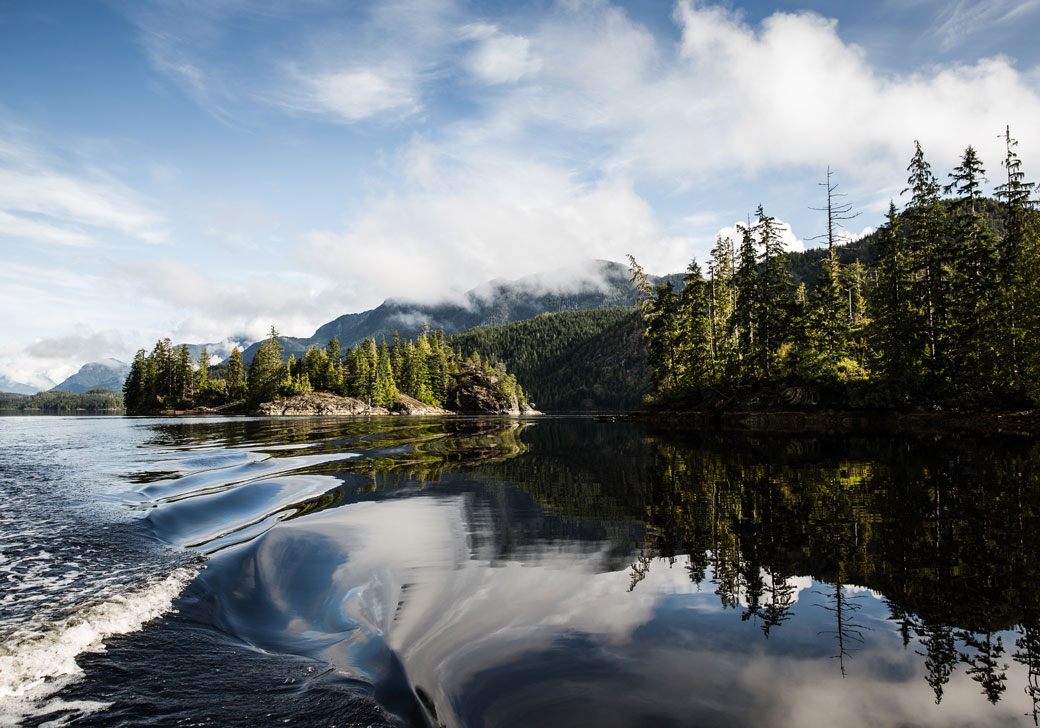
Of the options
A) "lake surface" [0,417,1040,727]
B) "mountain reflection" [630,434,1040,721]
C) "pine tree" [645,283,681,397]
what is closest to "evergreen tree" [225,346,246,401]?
"pine tree" [645,283,681,397]

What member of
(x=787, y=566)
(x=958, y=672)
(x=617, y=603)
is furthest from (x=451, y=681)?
(x=787, y=566)

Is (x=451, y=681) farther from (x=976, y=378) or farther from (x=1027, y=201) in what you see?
(x=1027, y=201)

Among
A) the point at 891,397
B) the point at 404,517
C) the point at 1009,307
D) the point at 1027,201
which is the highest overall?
the point at 1027,201

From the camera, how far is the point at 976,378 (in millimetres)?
36469

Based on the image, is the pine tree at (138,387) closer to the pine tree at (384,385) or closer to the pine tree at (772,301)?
the pine tree at (384,385)

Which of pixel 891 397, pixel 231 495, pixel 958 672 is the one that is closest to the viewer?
pixel 958 672

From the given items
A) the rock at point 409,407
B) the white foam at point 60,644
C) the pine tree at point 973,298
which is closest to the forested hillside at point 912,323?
the pine tree at point 973,298

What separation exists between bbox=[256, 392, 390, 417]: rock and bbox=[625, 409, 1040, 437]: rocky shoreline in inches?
3545

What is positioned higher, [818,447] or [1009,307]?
[1009,307]

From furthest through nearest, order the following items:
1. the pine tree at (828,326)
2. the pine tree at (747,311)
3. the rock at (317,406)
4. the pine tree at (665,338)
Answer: the rock at (317,406)
the pine tree at (665,338)
the pine tree at (747,311)
the pine tree at (828,326)

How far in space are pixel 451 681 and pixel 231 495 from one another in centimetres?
1305

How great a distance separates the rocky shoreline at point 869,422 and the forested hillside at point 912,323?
1272 mm

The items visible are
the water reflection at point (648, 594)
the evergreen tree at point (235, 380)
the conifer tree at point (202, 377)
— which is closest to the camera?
the water reflection at point (648, 594)

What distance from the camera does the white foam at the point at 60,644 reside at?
15.2 feet
